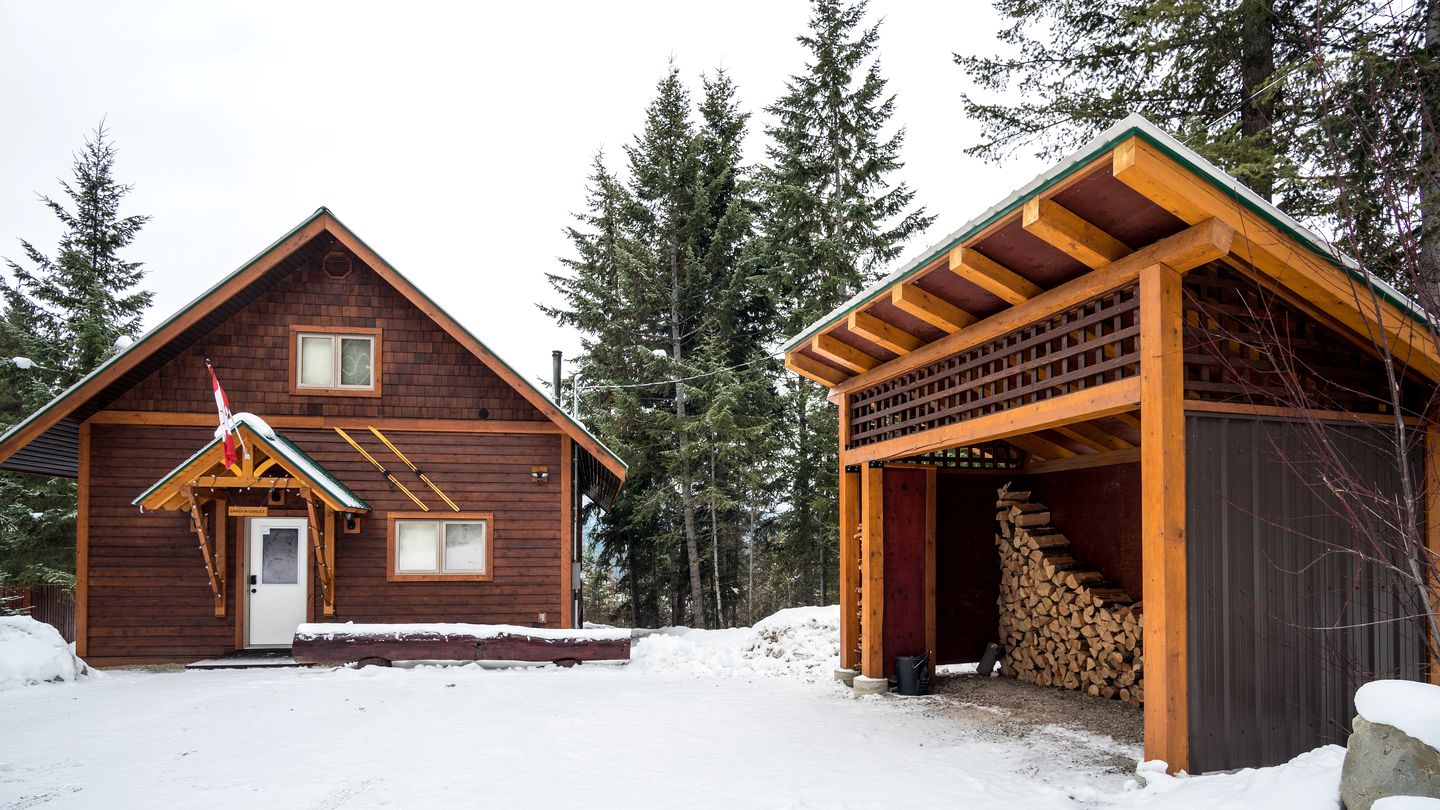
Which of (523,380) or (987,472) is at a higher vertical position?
(523,380)

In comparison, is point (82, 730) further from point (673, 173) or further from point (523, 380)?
point (673, 173)

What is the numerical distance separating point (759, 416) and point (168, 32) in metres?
19.3

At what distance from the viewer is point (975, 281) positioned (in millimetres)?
5973

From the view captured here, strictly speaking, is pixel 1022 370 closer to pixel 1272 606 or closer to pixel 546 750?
pixel 1272 606

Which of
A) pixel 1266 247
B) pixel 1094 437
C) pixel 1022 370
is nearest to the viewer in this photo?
pixel 1266 247

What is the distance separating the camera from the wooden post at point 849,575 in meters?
9.02

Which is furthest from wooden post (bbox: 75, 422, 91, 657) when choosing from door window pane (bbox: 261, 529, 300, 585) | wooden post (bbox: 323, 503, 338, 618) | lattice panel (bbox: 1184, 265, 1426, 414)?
lattice panel (bbox: 1184, 265, 1426, 414)

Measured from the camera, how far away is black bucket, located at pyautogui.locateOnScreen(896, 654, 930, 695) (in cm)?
830

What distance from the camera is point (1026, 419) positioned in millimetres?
5871

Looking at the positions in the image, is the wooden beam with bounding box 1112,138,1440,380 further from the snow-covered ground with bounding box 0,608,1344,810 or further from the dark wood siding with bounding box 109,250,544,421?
the dark wood siding with bounding box 109,250,544,421

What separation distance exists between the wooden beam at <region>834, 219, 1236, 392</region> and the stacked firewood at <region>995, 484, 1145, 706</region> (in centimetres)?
250

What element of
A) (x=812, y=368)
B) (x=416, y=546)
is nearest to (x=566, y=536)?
(x=416, y=546)

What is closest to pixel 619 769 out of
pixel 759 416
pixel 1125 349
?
pixel 1125 349

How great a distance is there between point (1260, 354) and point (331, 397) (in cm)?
1124
